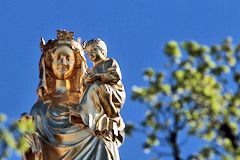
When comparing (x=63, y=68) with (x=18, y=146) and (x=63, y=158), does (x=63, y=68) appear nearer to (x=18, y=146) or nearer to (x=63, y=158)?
(x=63, y=158)

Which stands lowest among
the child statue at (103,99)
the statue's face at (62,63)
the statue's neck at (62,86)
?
the child statue at (103,99)

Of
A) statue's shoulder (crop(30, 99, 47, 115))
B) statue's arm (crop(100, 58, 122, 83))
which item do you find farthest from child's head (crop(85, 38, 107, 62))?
statue's shoulder (crop(30, 99, 47, 115))

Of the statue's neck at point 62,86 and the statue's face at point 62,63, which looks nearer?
the statue's neck at point 62,86

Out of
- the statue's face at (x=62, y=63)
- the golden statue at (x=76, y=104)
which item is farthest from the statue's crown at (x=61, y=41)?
the statue's face at (x=62, y=63)

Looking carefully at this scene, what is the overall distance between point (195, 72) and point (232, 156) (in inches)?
39.4

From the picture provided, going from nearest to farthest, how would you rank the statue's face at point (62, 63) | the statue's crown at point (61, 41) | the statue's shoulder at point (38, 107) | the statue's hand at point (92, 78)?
1. the statue's hand at point (92, 78)
2. the statue's shoulder at point (38, 107)
3. the statue's face at point (62, 63)
4. the statue's crown at point (61, 41)

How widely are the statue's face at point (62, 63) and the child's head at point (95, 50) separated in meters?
→ 0.69

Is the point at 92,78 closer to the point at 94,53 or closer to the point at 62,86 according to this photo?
the point at 94,53

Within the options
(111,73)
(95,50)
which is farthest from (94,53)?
(111,73)

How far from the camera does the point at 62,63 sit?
56.5ft

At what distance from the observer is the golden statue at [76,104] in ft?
51.3

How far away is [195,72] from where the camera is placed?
9234 millimetres

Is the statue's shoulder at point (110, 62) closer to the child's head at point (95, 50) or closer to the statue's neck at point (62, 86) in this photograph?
the child's head at point (95, 50)

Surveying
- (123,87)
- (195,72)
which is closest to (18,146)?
(195,72)
